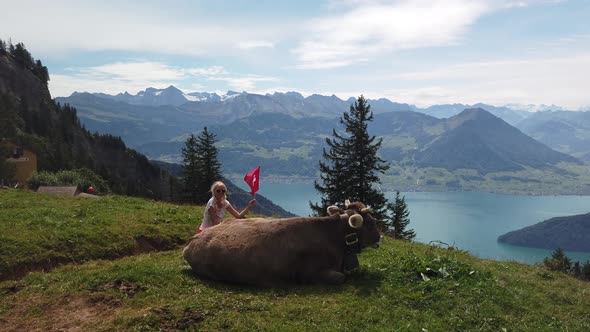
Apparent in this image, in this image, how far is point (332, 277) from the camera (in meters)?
11.5

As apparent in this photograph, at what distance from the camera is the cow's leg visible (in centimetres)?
1140

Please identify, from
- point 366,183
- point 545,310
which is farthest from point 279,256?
point 366,183

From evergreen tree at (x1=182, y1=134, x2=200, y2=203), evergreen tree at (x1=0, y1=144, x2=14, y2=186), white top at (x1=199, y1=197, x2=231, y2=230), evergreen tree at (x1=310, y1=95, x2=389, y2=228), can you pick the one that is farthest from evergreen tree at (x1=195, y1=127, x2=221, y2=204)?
white top at (x1=199, y1=197, x2=231, y2=230)

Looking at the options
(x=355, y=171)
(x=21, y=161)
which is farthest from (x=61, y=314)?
(x=21, y=161)

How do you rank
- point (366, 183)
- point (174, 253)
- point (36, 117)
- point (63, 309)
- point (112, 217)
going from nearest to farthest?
point (63, 309) < point (174, 253) < point (112, 217) < point (366, 183) < point (36, 117)

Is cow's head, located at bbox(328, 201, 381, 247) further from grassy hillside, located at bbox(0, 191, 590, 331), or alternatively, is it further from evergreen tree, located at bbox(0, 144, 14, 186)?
evergreen tree, located at bbox(0, 144, 14, 186)

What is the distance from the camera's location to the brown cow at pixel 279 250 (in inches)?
448

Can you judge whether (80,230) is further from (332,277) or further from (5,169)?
(5,169)

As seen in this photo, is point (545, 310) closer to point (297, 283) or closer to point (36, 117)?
point (297, 283)

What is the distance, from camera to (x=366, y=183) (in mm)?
46531

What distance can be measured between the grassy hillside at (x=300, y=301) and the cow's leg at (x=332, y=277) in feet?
0.82

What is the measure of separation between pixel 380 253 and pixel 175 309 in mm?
8355

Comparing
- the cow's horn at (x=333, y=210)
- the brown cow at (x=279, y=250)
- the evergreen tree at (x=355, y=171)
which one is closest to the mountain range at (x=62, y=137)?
the evergreen tree at (x=355, y=171)

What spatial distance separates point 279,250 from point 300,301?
1.86 meters
